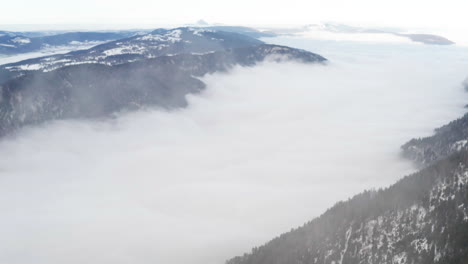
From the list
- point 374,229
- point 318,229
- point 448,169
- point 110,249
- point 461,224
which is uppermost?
point 448,169

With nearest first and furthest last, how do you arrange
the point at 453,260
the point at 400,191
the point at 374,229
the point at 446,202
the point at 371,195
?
the point at 453,260 → the point at 446,202 → the point at 374,229 → the point at 400,191 → the point at 371,195

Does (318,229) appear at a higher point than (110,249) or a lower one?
higher

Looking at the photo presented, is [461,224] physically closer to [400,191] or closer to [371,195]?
[400,191]

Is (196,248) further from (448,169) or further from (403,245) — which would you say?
(448,169)

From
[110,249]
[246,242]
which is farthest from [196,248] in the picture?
[110,249]

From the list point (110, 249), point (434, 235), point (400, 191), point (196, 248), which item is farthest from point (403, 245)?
point (110, 249)

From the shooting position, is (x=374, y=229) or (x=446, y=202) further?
(x=374, y=229)

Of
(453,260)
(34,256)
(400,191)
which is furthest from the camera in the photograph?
(34,256)
